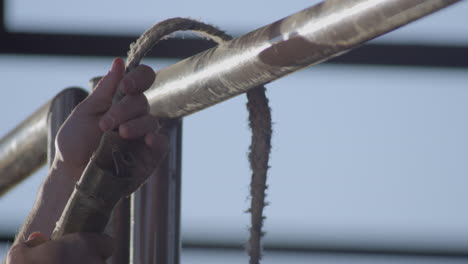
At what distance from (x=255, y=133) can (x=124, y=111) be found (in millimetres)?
53

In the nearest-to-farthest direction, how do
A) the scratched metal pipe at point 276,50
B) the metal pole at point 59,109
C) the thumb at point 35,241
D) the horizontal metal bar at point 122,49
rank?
the scratched metal pipe at point 276,50
the thumb at point 35,241
the metal pole at point 59,109
the horizontal metal bar at point 122,49

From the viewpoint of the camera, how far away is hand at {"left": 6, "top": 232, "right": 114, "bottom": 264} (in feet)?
1.10

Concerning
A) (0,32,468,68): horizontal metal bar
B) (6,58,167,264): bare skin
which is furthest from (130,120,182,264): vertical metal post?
(0,32,468,68): horizontal metal bar

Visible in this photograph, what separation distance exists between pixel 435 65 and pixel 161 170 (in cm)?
97

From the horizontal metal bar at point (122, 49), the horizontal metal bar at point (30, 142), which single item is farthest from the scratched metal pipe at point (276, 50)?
the horizontal metal bar at point (122, 49)

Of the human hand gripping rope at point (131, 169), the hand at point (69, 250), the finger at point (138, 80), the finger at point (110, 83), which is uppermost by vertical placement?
the finger at point (110, 83)

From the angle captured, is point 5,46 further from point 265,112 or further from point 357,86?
point 265,112

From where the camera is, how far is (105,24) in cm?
131

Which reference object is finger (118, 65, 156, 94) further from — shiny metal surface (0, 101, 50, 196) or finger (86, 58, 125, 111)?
shiny metal surface (0, 101, 50, 196)

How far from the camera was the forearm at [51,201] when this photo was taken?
1.45 ft

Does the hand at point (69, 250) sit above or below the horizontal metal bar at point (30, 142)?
below

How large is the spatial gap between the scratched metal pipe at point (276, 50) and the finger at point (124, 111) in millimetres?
34

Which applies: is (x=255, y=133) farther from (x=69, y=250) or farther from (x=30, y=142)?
(x=30, y=142)

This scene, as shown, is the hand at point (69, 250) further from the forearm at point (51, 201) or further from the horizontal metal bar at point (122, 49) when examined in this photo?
the horizontal metal bar at point (122, 49)
